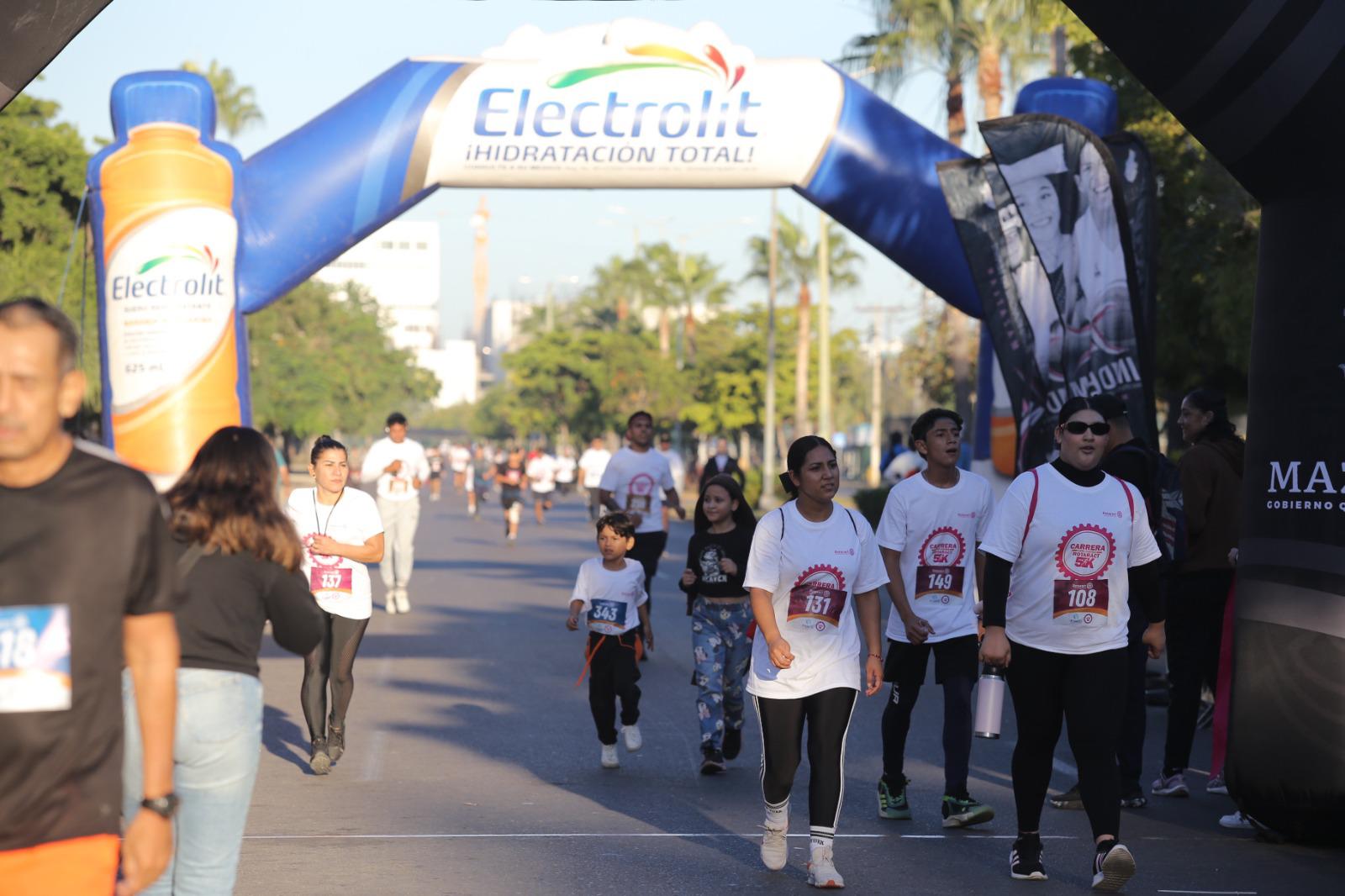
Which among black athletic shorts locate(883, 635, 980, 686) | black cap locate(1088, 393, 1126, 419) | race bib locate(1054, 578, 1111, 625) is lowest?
black athletic shorts locate(883, 635, 980, 686)

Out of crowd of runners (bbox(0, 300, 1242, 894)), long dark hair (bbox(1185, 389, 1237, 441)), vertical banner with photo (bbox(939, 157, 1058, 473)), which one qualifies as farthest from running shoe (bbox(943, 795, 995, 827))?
vertical banner with photo (bbox(939, 157, 1058, 473))

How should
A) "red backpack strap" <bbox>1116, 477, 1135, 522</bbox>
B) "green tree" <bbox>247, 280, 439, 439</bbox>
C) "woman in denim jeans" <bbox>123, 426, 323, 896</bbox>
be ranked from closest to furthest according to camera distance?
"woman in denim jeans" <bbox>123, 426, 323, 896</bbox> < "red backpack strap" <bbox>1116, 477, 1135, 522</bbox> < "green tree" <bbox>247, 280, 439, 439</bbox>

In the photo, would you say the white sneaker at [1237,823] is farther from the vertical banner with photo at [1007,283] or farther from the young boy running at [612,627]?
the vertical banner with photo at [1007,283]

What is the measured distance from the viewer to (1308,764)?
24.6 feet

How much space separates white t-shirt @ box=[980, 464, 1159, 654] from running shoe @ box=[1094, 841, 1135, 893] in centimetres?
77

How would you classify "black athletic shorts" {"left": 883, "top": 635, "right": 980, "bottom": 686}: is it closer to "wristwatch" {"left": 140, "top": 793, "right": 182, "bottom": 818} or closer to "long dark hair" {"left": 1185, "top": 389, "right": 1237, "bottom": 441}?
"long dark hair" {"left": 1185, "top": 389, "right": 1237, "bottom": 441}

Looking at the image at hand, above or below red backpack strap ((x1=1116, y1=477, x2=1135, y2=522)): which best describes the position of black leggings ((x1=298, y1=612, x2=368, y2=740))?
below

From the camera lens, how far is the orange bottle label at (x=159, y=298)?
13414mm

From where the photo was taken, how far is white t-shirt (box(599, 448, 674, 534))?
47.5 feet

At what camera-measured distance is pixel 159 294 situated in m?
13.4

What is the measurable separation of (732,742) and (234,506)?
529 centimetres

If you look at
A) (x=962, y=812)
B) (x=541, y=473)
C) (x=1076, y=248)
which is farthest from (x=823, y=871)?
(x=541, y=473)

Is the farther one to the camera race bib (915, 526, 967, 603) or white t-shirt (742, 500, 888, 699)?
race bib (915, 526, 967, 603)

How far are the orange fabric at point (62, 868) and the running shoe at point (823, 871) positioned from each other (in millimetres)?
3661
